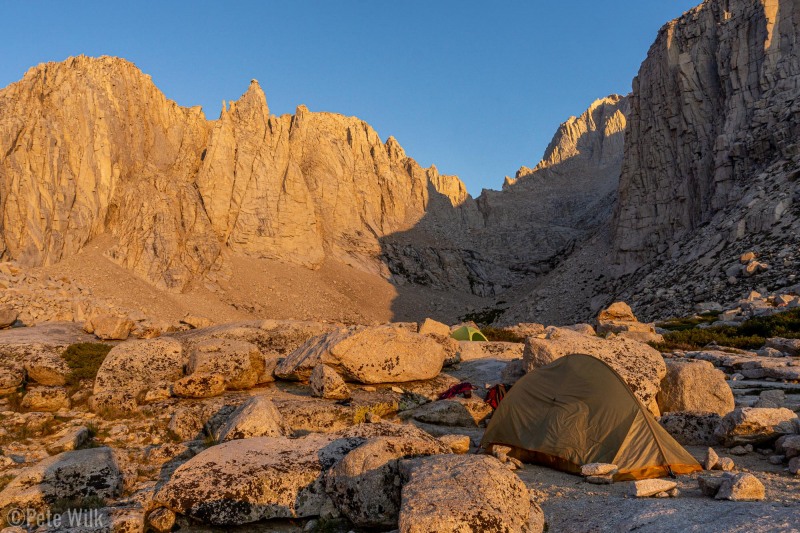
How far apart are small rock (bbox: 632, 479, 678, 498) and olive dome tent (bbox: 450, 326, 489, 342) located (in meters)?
18.4

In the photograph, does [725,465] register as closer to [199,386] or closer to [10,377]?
[199,386]

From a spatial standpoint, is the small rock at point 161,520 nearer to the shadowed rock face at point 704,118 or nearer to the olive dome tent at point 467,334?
the olive dome tent at point 467,334

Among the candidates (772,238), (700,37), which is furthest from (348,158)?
(772,238)

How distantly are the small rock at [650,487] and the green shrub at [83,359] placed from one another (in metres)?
13.2

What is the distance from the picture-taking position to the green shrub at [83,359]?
1324 centimetres

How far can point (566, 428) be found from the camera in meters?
8.86

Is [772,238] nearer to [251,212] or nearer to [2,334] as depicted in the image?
[2,334]

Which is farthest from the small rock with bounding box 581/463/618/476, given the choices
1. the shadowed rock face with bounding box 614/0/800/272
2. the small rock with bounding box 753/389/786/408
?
the shadowed rock face with bounding box 614/0/800/272

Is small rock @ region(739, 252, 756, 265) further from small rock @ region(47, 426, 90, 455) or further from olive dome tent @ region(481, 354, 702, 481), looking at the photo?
small rock @ region(47, 426, 90, 455)

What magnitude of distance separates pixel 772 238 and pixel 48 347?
164ft

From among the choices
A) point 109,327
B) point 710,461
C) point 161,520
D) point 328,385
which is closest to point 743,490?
point 710,461

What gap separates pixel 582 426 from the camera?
8766 mm

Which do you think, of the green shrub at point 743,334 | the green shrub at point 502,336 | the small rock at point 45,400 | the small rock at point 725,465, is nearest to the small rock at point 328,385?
the small rock at point 45,400

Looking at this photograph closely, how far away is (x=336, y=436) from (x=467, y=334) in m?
18.3
